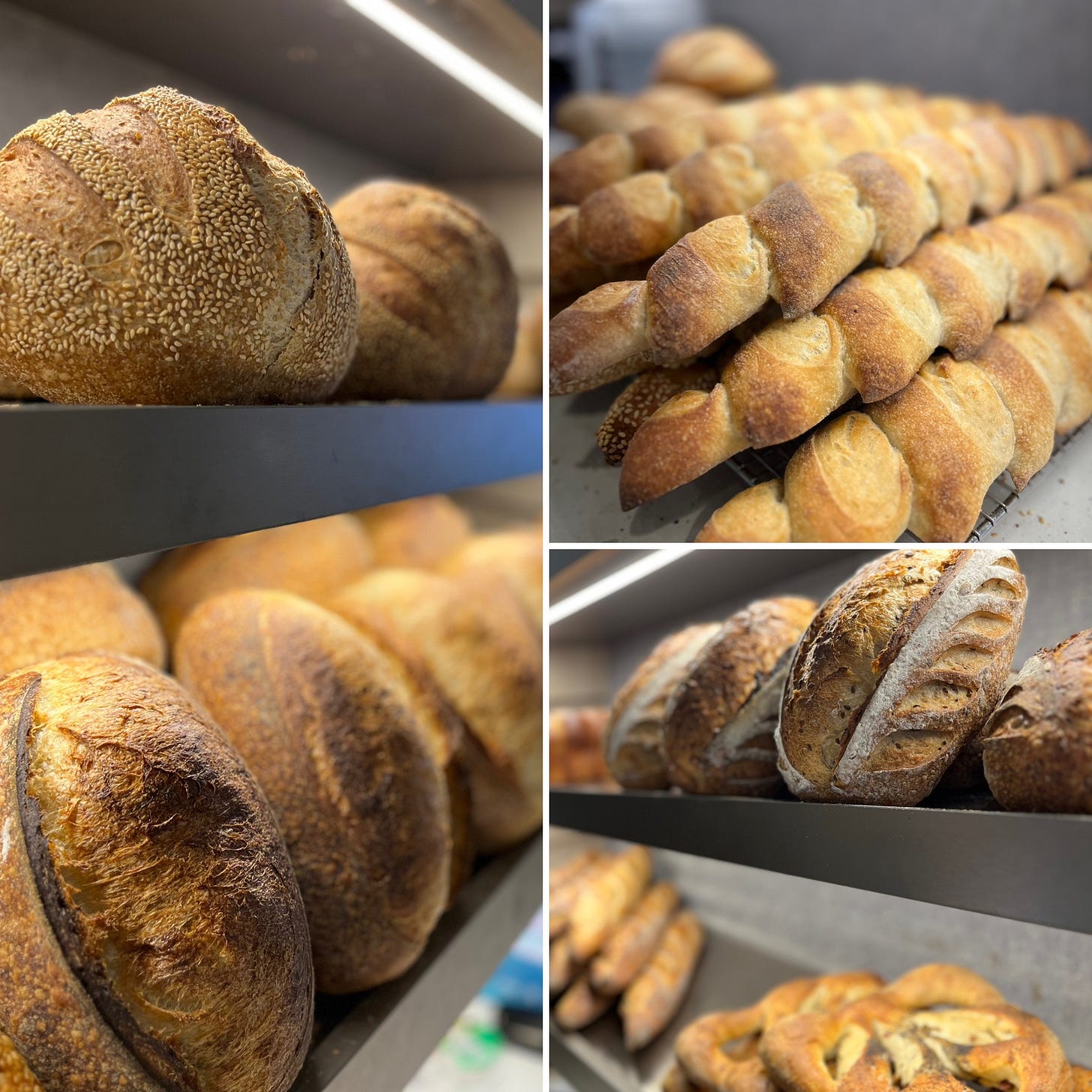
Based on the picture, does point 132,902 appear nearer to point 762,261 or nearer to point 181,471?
point 181,471

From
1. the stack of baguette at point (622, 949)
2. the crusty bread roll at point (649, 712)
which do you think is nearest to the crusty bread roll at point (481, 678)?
the crusty bread roll at point (649, 712)

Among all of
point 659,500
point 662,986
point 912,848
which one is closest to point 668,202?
point 659,500

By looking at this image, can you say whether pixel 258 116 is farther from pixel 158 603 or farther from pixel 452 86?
pixel 158 603

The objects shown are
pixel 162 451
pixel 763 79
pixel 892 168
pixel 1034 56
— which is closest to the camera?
pixel 162 451

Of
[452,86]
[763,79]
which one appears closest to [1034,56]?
[763,79]

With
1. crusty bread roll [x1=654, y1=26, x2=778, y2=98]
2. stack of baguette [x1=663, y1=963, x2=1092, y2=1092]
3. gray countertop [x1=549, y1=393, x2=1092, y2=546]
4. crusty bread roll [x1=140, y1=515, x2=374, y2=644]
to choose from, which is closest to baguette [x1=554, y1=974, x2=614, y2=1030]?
stack of baguette [x1=663, y1=963, x2=1092, y2=1092]

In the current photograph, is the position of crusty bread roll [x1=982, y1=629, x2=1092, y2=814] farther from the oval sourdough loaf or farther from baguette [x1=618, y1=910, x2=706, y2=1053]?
baguette [x1=618, y1=910, x2=706, y2=1053]
